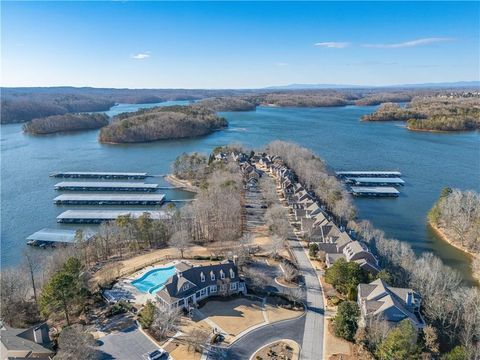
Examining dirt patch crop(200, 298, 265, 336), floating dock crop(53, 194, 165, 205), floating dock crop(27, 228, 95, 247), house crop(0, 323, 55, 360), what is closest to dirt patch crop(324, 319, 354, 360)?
dirt patch crop(200, 298, 265, 336)

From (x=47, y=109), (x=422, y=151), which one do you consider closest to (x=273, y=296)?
(x=422, y=151)

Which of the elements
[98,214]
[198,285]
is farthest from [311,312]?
[98,214]

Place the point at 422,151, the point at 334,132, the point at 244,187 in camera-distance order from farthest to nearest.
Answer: the point at 334,132 < the point at 422,151 < the point at 244,187

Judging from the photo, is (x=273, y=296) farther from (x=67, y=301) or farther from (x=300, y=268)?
(x=67, y=301)

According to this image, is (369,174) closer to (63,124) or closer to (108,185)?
(108,185)

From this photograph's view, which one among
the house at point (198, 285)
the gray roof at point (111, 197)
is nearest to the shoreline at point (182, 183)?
the gray roof at point (111, 197)

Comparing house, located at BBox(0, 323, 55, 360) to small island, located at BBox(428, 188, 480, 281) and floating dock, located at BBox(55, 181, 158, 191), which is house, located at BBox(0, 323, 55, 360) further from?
small island, located at BBox(428, 188, 480, 281)

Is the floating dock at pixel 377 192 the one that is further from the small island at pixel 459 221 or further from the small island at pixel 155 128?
the small island at pixel 155 128
